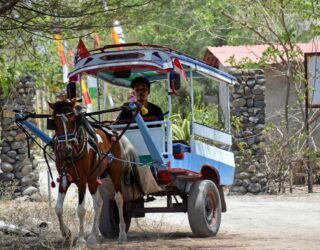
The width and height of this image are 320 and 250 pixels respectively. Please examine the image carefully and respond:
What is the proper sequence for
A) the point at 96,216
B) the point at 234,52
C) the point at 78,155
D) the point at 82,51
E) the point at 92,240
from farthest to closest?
the point at 234,52 → the point at 82,51 → the point at 96,216 → the point at 92,240 → the point at 78,155

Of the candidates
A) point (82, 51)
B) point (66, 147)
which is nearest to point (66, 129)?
point (66, 147)

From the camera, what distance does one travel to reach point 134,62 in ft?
36.2

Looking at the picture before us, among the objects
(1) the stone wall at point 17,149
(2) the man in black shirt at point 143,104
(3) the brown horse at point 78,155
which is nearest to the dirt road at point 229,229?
(3) the brown horse at point 78,155

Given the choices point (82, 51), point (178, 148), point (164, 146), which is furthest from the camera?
point (82, 51)

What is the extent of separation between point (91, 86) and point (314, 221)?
174 inches

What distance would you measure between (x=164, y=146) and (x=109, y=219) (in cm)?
167

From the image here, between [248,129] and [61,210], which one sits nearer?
[61,210]

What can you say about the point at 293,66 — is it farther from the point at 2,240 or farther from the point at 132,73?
the point at 2,240

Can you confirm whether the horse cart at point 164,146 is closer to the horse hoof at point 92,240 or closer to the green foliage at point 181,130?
the green foliage at point 181,130

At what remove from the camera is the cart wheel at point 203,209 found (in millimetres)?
11719

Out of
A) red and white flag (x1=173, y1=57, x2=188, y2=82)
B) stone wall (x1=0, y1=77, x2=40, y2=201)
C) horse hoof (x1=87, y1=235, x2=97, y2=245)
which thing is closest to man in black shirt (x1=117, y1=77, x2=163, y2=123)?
red and white flag (x1=173, y1=57, x2=188, y2=82)

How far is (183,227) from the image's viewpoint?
45.5 feet

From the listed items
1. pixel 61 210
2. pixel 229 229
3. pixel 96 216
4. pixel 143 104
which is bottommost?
pixel 229 229

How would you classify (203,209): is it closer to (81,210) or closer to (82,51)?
(81,210)
